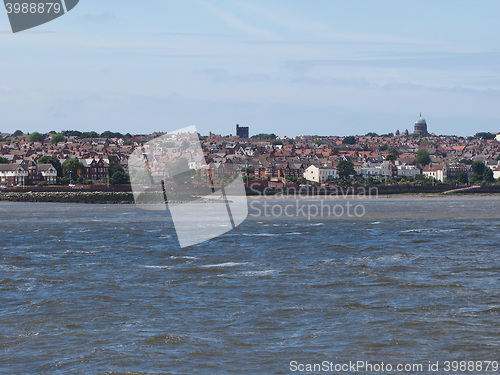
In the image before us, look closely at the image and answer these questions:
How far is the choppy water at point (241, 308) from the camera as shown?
1162 centimetres

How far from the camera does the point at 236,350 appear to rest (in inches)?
471

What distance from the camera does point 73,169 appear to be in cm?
14050

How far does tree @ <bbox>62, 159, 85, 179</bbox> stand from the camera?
13975cm

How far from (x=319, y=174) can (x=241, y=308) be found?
150550 millimetres

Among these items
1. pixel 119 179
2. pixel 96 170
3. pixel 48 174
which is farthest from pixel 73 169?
pixel 119 179

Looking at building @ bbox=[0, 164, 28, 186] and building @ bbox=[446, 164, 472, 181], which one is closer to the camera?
building @ bbox=[0, 164, 28, 186]

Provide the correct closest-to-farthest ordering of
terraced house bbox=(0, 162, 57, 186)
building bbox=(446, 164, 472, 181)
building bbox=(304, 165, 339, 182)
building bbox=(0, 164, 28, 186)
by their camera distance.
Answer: building bbox=(0, 164, 28, 186) < terraced house bbox=(0, 162, 57, 186) < building bbox=(304, 165, 339, 182) < building bbox=(446, 164, 472, 181)

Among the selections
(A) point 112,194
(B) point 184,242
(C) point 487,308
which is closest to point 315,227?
(B) point 184,242

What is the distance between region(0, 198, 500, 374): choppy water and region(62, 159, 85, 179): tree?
115 metres

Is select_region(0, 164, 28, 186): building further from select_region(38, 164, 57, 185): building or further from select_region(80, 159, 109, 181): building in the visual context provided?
select_region(80, 159, 109, 181): building

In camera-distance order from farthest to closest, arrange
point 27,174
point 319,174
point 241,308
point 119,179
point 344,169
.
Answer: point 344,169, point 319,174, point 27,174, point 119,179, point 241,308

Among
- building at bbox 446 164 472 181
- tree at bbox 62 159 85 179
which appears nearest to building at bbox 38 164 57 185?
tree at bbox 62 159 85 179

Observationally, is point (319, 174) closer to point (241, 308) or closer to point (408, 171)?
point (408, 171)

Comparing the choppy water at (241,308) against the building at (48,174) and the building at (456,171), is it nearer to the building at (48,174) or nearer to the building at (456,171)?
the building at (48,174)
